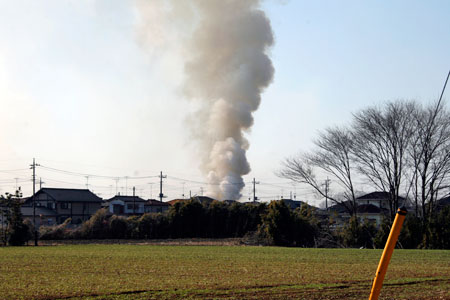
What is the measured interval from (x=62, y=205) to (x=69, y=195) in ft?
6.26

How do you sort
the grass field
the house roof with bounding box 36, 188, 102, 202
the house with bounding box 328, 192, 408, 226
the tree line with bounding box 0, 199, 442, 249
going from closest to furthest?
1. the grass field
2. the tree line with bounding box 0, 199, 442, 249
3. the house with bounding box 328, 192, 408, 226
4. the house roof with bounding box 36, 188, 102, 202

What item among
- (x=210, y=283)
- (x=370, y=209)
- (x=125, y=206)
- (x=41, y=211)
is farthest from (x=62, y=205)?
(x=210, y=283)

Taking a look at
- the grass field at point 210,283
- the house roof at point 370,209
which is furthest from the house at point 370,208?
the grass field at point 210,283

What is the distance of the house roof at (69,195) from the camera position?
207 ft

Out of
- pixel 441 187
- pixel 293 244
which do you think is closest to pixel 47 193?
pixel 293 244

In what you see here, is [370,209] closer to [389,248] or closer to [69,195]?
[69,195]

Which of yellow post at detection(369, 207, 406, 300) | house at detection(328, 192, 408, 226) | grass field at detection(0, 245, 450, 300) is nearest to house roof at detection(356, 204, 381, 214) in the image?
house at detection(328, 192, 408, 226)

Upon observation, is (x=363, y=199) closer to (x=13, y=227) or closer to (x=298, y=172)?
(x=298, y=172)

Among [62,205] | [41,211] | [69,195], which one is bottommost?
[41,211]

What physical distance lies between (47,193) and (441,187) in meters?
49.2

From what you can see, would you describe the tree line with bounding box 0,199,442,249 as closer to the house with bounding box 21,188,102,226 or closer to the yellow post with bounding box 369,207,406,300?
the house with bounding box 21,188,102,226

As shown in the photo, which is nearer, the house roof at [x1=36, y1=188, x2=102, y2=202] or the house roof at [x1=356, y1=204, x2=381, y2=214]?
the house roof at [x1=356, y1=204, x2=381, y2=214]

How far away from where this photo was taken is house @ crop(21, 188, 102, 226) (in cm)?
6228

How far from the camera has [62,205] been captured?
6331 cm
